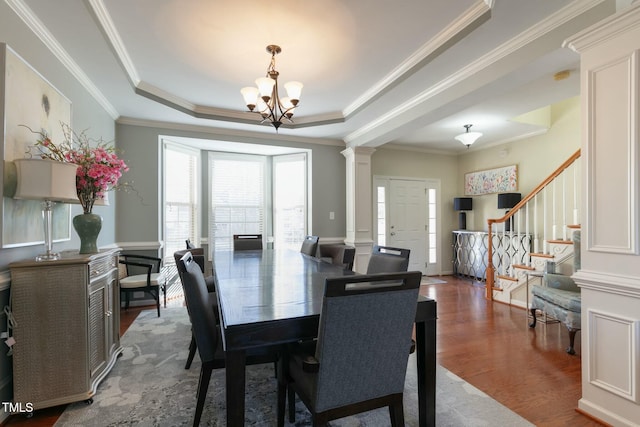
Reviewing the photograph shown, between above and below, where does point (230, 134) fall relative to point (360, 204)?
above

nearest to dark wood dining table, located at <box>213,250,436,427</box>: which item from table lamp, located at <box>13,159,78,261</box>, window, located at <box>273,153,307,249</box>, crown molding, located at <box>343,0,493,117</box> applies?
table lamp, located at <box>13,159,78,261</box>

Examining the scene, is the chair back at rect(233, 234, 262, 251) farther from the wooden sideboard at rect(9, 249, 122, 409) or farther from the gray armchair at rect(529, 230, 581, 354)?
the gray armchair at rect(529, 230, 581, 354)

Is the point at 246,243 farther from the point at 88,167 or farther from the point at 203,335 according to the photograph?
the point at 203,335

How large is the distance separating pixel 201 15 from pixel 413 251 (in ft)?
17.3

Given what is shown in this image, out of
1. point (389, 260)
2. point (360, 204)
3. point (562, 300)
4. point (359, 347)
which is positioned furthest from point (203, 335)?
point (360, 204)

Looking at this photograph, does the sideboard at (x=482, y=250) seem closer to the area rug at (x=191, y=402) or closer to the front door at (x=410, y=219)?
the front door at (x=410, y=219)

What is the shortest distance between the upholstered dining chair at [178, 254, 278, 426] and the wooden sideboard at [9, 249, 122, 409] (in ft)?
2.88

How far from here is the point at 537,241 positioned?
4301 mm

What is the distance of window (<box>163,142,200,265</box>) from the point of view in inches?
177

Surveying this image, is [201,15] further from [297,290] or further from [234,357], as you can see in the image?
[234,357]

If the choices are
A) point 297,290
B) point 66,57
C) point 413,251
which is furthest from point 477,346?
point 66,57

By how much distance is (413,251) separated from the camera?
6102 millimetres

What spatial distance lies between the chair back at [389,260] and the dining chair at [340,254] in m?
Result: 0.60

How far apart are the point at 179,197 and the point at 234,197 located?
91 cm
